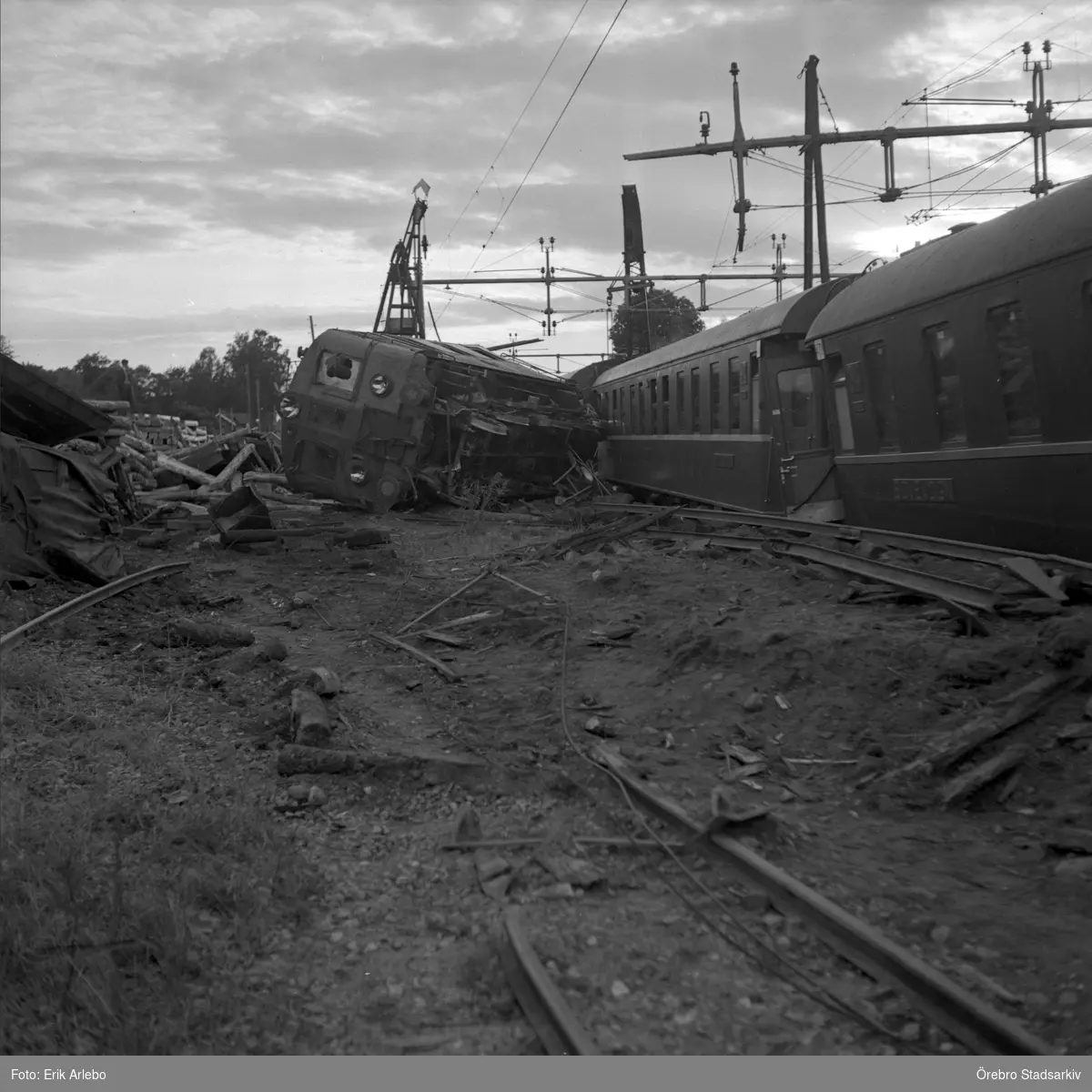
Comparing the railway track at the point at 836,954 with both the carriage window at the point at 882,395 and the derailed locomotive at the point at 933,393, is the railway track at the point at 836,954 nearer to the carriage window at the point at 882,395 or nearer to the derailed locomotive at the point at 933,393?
the derailed locomotive at the point at 933,393

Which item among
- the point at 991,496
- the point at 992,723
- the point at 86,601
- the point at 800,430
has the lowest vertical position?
the point at 992,723

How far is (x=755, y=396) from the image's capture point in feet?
49.6

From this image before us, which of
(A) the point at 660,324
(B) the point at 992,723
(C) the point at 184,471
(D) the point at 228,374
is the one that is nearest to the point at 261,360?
(D) the point at 228,374

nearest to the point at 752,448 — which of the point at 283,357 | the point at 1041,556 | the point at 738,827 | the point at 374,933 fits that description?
the point at 1041,556

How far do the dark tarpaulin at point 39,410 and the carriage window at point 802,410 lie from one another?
9.55 m

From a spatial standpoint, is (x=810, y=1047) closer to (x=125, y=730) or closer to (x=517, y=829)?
(x=517, y=829)

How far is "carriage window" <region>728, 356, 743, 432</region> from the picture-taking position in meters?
15.8

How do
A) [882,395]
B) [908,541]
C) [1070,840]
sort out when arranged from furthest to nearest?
[882,395] < [908,541] < [1070,840]

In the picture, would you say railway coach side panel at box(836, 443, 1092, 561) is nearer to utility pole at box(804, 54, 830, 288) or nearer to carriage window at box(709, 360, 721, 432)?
carriage window at box(709, 360, 721, 432)

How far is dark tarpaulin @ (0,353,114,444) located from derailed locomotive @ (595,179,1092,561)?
9.30 meters

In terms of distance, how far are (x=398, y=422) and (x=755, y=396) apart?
7784mm

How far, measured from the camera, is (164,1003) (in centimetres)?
351

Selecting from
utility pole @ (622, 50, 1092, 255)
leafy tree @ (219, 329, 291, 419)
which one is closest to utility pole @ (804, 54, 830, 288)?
utility pole @ (622, 50, 1092, 255)

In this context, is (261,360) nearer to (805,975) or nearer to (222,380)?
(222,380)
